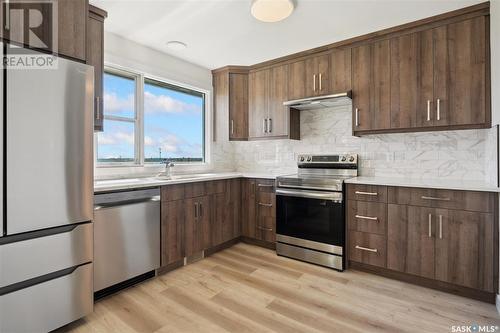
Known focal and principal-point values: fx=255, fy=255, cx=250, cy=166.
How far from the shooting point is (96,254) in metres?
2.08

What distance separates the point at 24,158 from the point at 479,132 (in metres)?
3.80

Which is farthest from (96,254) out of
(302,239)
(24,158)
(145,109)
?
(302,239)

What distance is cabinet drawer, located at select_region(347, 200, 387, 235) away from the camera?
255cm

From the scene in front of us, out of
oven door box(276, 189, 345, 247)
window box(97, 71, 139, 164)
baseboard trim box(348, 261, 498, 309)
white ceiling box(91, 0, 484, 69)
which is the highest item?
white ceiling box(91, 0, 484, 69)

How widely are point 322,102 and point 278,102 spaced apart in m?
0.65

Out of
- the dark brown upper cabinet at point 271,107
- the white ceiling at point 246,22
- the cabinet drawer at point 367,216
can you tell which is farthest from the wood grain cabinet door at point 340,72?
the cabinet drawer at point 367,216

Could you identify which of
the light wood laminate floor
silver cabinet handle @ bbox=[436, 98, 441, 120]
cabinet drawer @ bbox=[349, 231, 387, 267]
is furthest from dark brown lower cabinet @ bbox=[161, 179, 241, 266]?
silver cabinet handle @ bbox=[436, 98, 441, 120]

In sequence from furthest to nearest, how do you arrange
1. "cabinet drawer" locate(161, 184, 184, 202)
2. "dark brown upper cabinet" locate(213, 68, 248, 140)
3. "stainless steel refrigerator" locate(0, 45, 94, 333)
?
"dark brown upper cabinet" locate(213, 68, 248, 140) < "cabinet drawer" locate(161, 184, 184, 202) < "stainless steel refrigerator" locate(0, 45, 94, 333)

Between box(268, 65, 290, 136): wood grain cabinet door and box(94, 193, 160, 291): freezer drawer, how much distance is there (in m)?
1.85

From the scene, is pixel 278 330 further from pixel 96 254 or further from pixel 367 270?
pixel 96 254

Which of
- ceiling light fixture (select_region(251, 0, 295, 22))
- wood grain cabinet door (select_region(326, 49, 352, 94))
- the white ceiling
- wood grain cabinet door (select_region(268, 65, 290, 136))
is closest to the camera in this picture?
ceiling light fixture (select_region(251, 0, 295, 22))

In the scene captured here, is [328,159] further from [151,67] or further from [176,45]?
[151,67]

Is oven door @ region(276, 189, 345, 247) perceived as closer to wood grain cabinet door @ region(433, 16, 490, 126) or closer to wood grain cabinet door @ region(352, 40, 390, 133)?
wood grain cabinet door @ region(352, 40, 390, 133)

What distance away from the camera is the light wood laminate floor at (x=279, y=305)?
182 centimetres
